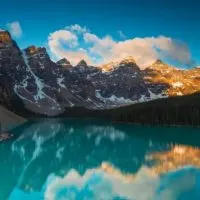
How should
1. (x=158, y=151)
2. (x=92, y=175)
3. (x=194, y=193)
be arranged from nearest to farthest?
(x=194, y=193)
(x=92, y=175)
(x=158, y=151)

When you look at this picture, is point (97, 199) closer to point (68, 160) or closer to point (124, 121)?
point (68, 160)

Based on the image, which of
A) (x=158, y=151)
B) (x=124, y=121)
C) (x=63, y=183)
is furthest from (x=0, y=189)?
(x=124, y=121)

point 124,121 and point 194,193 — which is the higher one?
point 124,121

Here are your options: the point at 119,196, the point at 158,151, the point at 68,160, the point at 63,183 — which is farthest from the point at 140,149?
the point at 119,196

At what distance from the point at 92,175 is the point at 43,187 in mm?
8935

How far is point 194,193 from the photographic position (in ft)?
128

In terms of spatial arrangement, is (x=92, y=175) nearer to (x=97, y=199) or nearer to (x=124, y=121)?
(x=97, y=199)

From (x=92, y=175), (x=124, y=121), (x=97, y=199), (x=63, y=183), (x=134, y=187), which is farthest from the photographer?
(x=124, y=121)

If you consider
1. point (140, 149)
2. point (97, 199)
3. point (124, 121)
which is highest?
point (124, 121)

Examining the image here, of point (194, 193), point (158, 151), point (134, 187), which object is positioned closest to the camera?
point (194, 193)

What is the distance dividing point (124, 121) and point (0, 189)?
16052 centimetres

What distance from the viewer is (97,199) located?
119ft

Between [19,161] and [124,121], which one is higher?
[124,121]

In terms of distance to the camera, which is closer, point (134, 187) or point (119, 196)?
point (119, 196)
